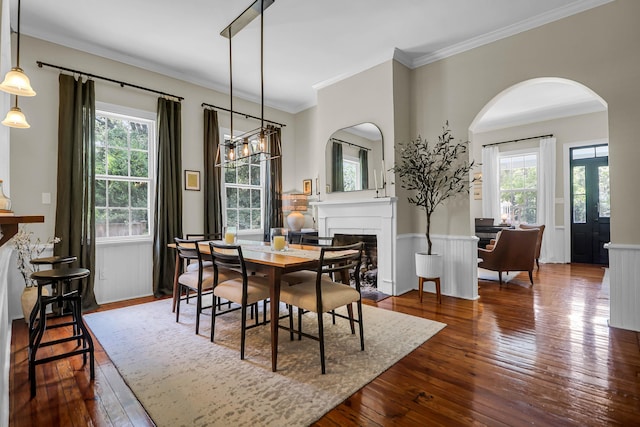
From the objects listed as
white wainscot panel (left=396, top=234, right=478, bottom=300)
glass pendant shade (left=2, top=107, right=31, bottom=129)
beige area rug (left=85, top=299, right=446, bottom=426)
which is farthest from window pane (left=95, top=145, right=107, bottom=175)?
white wainscot panel (left=396, top=234, right=478, bottom=300)

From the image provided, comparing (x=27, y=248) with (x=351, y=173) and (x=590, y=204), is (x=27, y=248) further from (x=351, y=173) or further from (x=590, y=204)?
(x=590, y=204)

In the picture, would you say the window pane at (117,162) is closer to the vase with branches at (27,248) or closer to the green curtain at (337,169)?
the vase with branches at (27,248)

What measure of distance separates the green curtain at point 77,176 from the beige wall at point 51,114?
4.7 inches

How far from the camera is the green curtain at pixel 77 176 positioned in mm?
3398

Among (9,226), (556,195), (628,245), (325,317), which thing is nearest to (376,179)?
(325,317)

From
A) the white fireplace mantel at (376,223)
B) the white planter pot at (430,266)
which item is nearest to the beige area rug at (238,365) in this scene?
the white planter pot at (430,266)

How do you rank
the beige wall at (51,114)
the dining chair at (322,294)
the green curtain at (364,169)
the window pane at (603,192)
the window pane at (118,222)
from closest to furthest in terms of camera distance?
the dining chair at (322,294), the beige wall at (51,114), the window pane at (118,222), the green curtain at (364,169), the window pane at (603,192)

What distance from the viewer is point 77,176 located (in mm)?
3479

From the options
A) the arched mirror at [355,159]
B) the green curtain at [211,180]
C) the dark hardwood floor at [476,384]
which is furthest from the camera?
the green curtain at [211,180]

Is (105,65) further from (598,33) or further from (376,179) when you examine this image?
(598,33)

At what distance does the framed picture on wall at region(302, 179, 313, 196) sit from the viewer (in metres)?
5.68

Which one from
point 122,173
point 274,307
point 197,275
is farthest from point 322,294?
point 122,173

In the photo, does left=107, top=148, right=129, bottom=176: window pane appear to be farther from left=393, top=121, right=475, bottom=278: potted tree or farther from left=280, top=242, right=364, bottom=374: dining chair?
left=393, top=121, right=475, bottom=278: potted tree

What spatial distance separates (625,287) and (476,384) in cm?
195
